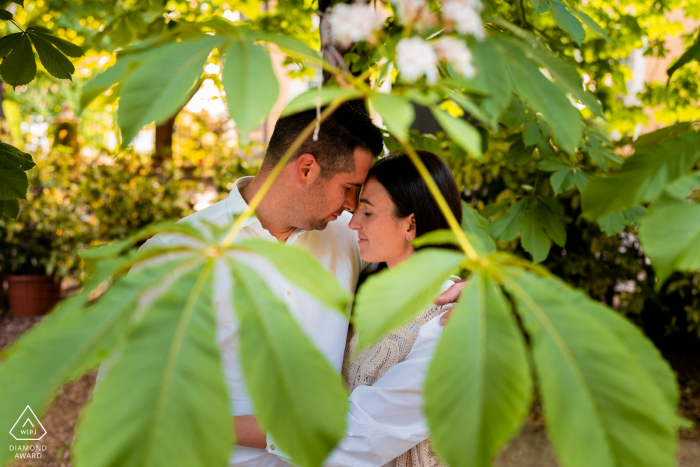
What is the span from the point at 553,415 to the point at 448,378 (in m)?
0.10

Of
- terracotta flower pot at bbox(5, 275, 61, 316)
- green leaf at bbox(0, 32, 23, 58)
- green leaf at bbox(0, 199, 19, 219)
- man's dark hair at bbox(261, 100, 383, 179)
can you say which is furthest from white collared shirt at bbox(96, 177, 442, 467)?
terracotta flower pot at bbox(5, 275, 61, 316)

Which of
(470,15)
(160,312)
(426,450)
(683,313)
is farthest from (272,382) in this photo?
(683,313)

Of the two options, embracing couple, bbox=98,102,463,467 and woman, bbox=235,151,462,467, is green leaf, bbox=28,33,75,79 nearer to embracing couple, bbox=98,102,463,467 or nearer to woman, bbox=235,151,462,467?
embracing couple, bbox=98,102,463,467

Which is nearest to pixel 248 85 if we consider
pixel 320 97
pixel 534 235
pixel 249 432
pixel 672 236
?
pixel 320 97

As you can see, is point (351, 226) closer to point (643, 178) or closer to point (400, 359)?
point (400, 359)

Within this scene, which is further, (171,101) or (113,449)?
(171,101)

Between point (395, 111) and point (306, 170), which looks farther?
point (306, 170)

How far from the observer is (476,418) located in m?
0.49

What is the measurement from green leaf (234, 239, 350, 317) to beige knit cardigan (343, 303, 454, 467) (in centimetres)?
115

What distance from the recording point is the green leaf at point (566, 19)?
4.74 ft

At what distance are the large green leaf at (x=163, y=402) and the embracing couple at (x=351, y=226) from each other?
1109mm

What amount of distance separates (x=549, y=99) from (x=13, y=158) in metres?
1.55

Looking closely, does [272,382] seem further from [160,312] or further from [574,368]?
[574,368]

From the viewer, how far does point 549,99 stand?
2.41 ft
